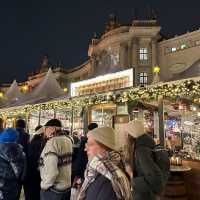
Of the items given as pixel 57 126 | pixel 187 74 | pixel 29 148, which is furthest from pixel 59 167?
pixel 187 74

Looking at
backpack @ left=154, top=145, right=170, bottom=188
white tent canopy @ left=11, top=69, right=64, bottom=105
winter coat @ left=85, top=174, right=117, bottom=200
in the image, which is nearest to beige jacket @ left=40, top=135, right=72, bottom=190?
backpack @ left=154, top=145, right=170, bottom=188

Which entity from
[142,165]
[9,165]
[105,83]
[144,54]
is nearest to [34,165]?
[9,165]

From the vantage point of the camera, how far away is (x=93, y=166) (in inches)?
75.0

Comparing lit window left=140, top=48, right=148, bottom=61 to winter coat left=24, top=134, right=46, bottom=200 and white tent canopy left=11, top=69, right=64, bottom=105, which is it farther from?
winter coat left=24, top=134, right=46, bottom=200

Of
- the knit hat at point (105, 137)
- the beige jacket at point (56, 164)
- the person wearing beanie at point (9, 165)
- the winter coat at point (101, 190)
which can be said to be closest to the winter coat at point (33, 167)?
the person wearing beanie at point (9, 165)

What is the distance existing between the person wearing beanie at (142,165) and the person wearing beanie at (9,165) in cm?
170

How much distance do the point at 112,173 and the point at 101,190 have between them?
13 cm

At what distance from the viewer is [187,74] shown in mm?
6340

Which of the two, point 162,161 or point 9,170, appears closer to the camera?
point 162,161

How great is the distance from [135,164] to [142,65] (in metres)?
28.4

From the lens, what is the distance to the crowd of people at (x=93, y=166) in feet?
6.08

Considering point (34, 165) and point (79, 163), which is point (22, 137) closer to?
point (34, 165)

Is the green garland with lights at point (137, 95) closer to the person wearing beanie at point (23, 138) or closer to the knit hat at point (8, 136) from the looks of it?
the person wearing beanie at point (23, 138)

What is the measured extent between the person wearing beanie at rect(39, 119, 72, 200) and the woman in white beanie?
4.62 ft
